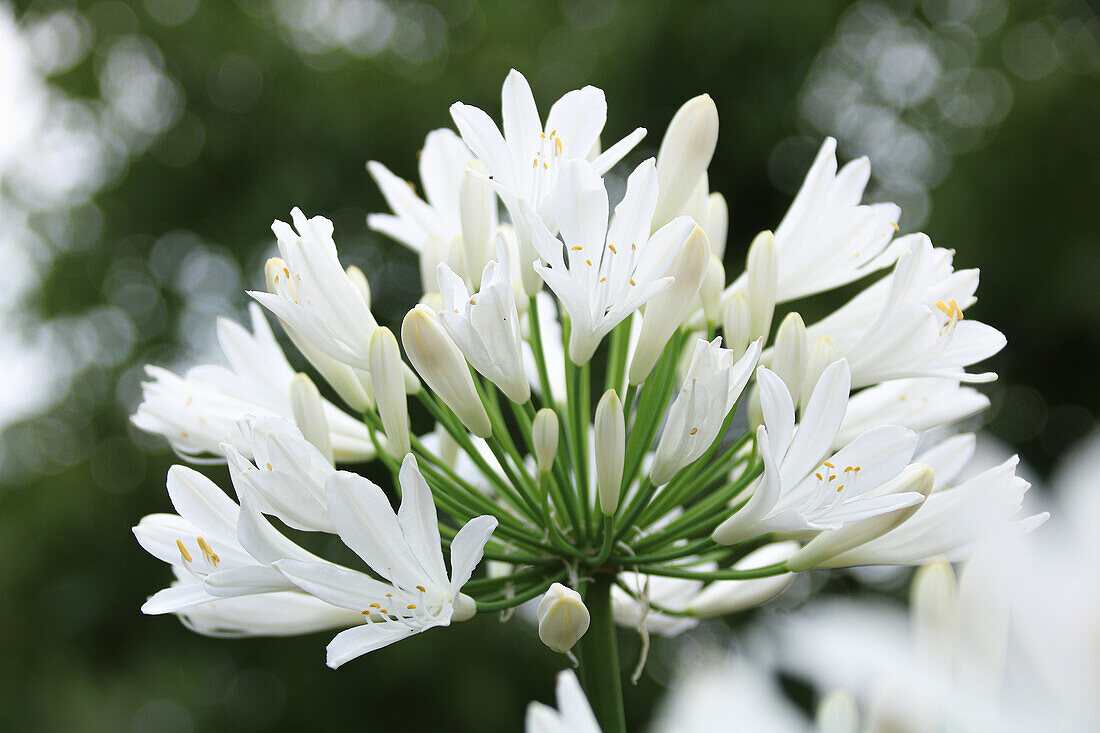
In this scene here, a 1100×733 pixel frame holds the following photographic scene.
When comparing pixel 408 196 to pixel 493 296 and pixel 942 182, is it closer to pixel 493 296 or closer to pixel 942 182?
pixel 493 296

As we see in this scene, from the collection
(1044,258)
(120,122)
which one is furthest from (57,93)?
(1044,258)

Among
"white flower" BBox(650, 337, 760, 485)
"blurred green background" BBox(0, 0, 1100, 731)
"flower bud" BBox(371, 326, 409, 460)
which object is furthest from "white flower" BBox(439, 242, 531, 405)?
"blurred green background" BBox(0, 0, 1100, 731)

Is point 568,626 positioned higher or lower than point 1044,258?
higher

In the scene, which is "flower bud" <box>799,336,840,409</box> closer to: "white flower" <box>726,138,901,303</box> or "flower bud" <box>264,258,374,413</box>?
"white flower" <box>726,138,901,303</box>

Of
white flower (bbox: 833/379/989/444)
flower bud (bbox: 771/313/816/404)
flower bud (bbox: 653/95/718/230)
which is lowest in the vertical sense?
white flower (bbox: 833/379/989/444)

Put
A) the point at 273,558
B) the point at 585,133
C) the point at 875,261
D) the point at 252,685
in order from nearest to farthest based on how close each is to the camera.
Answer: the point at 273,558 → the point at 585,133 → the point at 875,261 → the point at 252,685

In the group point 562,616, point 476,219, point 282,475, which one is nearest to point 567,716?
point 562,616
